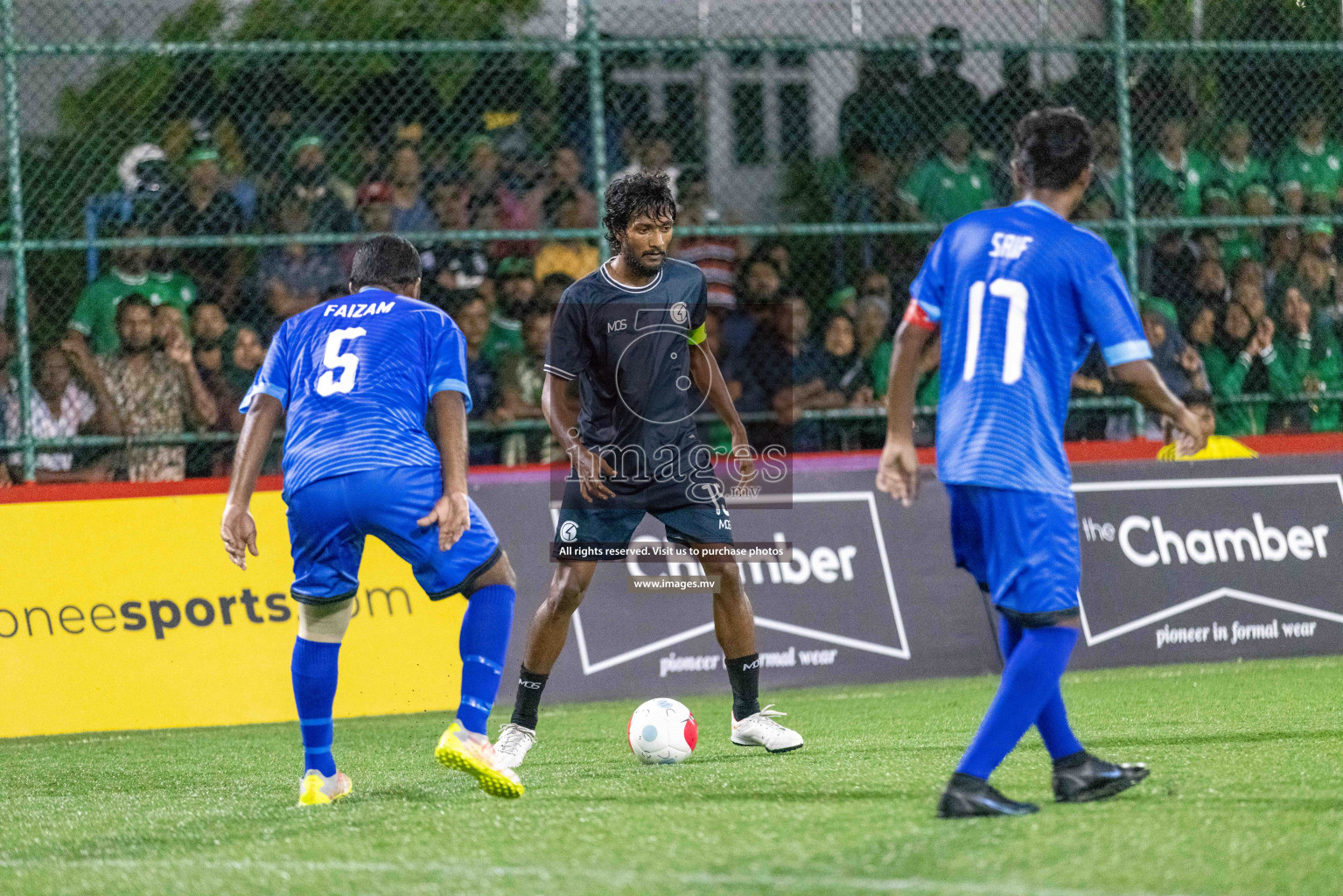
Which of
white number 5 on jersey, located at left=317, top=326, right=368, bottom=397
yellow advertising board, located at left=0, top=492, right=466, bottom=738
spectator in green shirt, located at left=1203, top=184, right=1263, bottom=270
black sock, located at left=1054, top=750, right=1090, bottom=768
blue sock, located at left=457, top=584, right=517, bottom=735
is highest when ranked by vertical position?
spectator in green shirt, located at left=1203, top=184, right=1263, bottom=270

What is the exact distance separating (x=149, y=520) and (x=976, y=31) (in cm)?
633

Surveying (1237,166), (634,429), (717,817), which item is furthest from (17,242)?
(1237,166)

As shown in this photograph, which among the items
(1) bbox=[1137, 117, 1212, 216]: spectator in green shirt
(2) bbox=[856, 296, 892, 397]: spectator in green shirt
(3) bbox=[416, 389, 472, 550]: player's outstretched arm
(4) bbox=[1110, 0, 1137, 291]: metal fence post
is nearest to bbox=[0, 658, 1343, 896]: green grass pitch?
(3) bbox=[416, 389, 472, 550]: player's outstretched arm

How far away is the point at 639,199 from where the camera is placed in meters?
6.55

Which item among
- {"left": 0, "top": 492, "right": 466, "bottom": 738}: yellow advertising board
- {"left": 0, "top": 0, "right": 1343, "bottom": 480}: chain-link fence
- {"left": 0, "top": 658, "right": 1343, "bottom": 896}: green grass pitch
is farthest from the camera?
{"left": 0, "top": 0, "right": 1343, "bottom": 480}: chain-link fence

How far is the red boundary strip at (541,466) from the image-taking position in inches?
355

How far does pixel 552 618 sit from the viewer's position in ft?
21.9

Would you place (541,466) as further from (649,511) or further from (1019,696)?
(1019,696)

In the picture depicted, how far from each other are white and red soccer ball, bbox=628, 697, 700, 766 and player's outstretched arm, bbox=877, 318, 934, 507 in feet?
6.52

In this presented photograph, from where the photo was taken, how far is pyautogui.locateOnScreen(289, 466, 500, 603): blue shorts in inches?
206

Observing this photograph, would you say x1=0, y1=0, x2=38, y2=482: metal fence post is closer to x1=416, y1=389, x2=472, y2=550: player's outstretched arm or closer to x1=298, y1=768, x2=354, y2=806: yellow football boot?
x1=298, y1=768, x2=354, y2=806: yellow football boot

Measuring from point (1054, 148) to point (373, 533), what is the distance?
2459mm

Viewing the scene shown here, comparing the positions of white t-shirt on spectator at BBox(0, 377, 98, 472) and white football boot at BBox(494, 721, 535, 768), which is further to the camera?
white t-shirt on spectator at BBox(0, 377, 98, 472)

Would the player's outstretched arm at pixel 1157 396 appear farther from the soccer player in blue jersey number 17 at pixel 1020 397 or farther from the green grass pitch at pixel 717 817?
the green grass pitch at pixel 717 817
